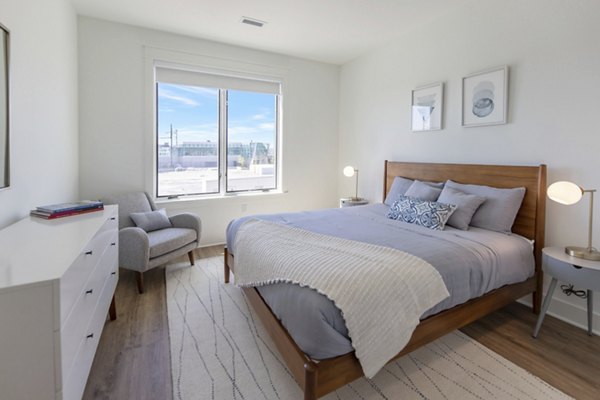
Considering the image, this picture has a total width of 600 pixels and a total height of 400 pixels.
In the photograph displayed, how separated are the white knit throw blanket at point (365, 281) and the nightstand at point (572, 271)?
0.97 meters

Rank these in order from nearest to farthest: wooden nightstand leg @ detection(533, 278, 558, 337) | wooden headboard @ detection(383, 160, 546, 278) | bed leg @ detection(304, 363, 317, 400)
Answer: bed leg @ detection(304, 363, 317, 400) → wooden nightstand leg @ detection(533, 278, 558, 337) → wooden headboard @ detection(383, 160, 546, 278)

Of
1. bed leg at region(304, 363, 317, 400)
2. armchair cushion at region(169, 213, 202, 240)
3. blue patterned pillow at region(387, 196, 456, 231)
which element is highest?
blue patterned pillow at region(387, 196, 456, 231)

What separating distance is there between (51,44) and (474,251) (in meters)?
3.59

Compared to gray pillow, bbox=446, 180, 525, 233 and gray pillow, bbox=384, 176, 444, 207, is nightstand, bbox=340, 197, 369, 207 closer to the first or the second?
gray pillow, bbox=384, 176, 444, 207

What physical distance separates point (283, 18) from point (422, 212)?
256 cm

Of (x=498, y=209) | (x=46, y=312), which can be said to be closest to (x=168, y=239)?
(x=46, y=312)

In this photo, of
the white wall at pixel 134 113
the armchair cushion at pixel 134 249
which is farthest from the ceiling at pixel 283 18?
the armchair cushion at pixel 134 249

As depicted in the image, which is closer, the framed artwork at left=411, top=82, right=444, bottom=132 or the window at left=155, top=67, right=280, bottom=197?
the framed artwork at left=411, top=82, right=444, bottom=132

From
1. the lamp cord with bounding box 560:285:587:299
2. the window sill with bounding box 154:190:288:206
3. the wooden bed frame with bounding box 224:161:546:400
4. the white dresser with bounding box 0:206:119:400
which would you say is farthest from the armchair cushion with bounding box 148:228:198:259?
the lamp cord with bounding box 560:285:587:299

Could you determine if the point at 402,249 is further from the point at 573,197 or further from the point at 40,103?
the point at 40,103

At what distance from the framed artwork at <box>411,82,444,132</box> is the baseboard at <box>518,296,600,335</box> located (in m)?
1.98

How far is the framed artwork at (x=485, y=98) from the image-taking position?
2.80 m

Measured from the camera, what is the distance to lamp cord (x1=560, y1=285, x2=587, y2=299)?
7.80 ft

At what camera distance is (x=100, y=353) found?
78.2 inches
